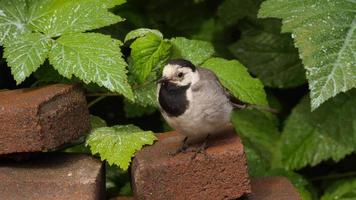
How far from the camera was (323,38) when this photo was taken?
11.2 feet

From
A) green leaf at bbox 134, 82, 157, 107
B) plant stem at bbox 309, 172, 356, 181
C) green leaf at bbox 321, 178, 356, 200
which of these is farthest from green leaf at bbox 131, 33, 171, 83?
plant stem at bbox 309, 172, 356, 181

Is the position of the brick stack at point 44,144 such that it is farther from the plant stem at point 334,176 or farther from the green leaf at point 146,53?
the plant stem at point 334,176

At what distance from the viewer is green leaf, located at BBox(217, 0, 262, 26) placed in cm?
436

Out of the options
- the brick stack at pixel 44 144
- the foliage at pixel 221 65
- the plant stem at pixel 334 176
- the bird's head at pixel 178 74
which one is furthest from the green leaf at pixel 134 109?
the plant stem at pixel 334 176

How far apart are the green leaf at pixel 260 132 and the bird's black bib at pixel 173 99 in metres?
0.93

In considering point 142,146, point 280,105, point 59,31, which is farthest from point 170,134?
point 280,105

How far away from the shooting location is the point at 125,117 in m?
4.29

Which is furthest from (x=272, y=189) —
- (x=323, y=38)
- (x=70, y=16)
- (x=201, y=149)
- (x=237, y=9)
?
(x=237, y=9)

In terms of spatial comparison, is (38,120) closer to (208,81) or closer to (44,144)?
(44,144)

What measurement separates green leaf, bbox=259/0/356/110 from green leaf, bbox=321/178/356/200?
0.75m

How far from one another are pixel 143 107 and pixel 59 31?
68 cm

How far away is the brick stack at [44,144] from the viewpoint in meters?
3.11

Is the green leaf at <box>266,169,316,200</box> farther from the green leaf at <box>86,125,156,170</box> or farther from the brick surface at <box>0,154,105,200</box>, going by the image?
the brick surface at <box>0,154,105,200</box>

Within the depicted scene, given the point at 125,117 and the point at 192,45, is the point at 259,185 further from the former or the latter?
the point at 125,117
